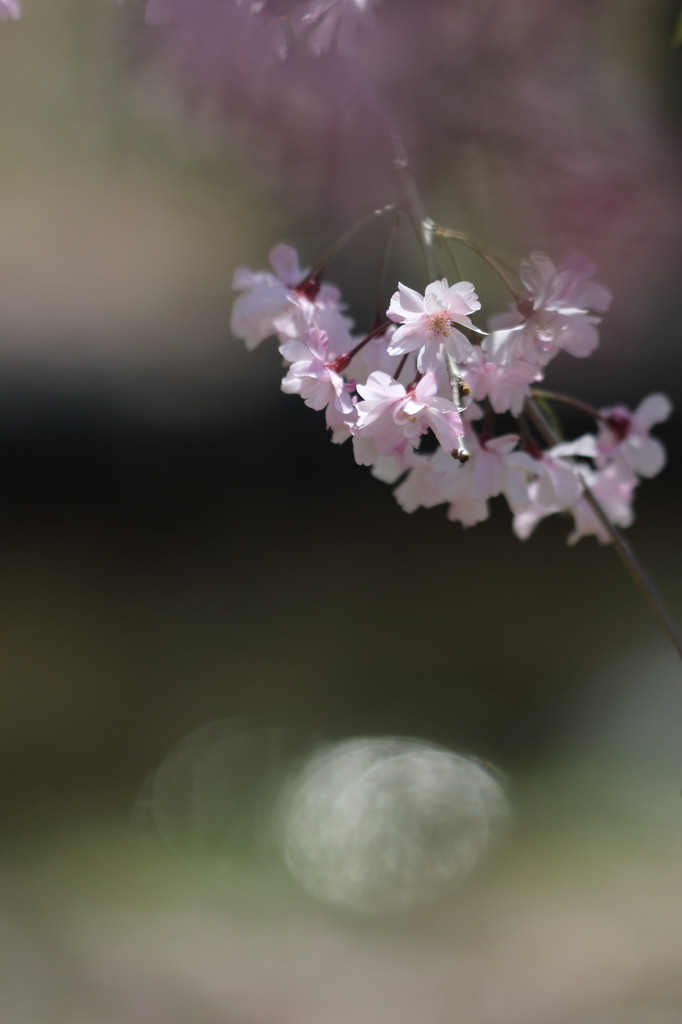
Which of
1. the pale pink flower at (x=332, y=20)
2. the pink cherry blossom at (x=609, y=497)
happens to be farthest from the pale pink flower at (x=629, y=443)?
the pale pink flower at (x=332, y=20)

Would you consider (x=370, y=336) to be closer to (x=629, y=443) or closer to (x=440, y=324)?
(x=440, y=324)

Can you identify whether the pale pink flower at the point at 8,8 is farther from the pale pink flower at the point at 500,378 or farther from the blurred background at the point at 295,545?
the pale pink flower at the point at 500,378

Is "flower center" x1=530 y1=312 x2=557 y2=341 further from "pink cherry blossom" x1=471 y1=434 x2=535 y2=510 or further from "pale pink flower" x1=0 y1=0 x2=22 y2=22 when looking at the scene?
"pale pink flower" x1=0 y1=0 x2=22 y2=22

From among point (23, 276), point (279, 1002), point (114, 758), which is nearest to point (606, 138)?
point (279, 1002)

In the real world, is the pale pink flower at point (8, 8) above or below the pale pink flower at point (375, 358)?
above

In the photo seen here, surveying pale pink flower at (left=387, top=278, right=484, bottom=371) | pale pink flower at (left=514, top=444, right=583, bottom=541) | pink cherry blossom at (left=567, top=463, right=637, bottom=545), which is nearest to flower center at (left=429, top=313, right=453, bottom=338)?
pale pink flower at (left=387, top=278, right=484, bottom=371)

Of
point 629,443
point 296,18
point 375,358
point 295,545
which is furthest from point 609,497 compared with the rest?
point 295,545
